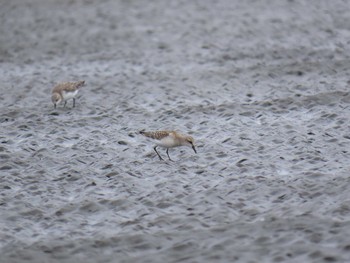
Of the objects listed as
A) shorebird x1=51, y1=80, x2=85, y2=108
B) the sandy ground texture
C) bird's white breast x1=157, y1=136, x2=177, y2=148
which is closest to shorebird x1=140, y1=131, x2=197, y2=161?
bird's white breast x1=157, y1=136, x2=177, y2=148

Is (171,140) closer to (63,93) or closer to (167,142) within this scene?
(167,142)

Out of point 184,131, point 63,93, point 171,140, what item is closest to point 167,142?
point 171,140

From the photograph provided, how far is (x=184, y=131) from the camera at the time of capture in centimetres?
1788

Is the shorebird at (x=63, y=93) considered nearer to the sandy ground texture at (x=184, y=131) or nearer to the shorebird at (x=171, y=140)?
the sandy ground texture at (x=184, y=131)

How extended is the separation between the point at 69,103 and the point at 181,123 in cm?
369

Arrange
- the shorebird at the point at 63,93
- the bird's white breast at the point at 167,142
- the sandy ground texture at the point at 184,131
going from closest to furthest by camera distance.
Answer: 1. the sandy ground texture at the point at 184,131
2. the bird's white breast at the point at 167,142
3. the shorebird at the point at 63,93

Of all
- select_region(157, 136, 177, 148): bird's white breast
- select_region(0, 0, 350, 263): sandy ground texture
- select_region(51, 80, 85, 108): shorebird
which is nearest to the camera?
select_region(0, 0, 350, 263): sandy ground texture

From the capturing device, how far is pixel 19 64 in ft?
80.2

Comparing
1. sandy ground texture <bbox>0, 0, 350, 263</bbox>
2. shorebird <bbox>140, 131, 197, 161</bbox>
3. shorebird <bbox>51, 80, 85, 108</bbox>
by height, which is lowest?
sandy ground texture <bbox>0, 0, 350, 263</bbox>

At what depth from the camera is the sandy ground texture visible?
1245 centimetres

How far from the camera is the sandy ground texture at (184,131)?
12.4 meters

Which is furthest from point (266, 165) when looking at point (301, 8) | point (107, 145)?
point (301, 8)

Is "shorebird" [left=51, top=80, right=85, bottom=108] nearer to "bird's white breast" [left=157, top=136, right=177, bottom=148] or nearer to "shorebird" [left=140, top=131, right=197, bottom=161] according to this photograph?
"shorebird" [left=140, top=131, right=197, bottom=161]

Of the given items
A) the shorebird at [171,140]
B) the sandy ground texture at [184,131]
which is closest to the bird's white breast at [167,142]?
the shorebird at [171,140]
